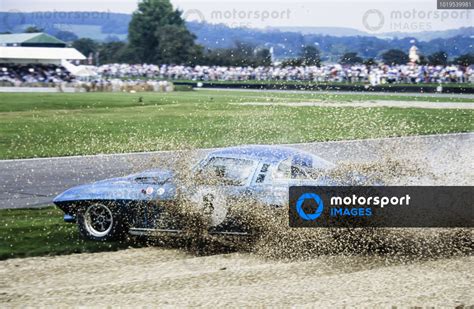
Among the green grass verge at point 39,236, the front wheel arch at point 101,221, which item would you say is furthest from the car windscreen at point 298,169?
the green grass verge at point 39,236

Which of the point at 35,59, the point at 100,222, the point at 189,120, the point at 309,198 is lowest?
the point at 100,222

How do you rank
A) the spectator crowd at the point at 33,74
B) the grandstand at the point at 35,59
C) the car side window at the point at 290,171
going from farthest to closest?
the spectator crowd at the point at 33,74, the grandstand at the point at 35,59, the car side window at the point at 290,171

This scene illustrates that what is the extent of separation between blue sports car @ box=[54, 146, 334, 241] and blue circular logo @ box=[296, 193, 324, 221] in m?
0.14

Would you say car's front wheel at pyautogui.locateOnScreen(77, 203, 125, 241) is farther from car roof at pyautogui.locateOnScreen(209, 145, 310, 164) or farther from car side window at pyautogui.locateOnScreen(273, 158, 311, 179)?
car side window at pyautogui.locateOnScreen(273, 158, 311, 179)

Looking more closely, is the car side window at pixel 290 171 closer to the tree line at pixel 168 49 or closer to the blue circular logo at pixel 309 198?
the blue circular logo at pixel 309 198

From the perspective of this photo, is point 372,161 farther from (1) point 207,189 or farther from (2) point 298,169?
(1) point 207,189

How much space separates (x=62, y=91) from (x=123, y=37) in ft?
4.53

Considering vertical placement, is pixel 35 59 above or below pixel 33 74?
above

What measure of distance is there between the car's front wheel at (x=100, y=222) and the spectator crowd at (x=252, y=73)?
1.60m

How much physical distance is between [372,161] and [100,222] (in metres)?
3.04

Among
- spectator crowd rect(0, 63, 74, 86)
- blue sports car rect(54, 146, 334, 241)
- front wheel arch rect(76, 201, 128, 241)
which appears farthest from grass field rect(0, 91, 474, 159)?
front wheel arch rect(76, 201, 128, 241)

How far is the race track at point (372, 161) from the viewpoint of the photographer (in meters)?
8.47

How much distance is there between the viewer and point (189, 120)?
8961 millimetres

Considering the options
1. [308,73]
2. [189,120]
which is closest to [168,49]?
[189,120]
